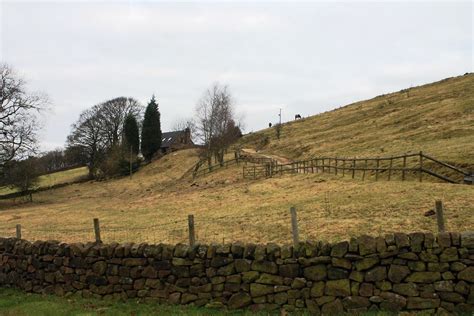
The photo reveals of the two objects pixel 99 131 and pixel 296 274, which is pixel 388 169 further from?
pixel 99 131

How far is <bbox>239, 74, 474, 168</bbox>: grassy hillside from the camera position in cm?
3528

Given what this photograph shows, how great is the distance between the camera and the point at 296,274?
359 inches

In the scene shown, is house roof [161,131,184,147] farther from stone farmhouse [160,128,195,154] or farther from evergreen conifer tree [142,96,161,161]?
evergreen conifer tree [142,96,161,161]

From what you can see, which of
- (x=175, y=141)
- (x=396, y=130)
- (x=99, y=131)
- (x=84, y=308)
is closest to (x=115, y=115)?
(x=99, y=131)

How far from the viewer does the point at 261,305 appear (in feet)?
30.3

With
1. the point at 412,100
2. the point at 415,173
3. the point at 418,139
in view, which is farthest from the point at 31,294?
the point at 412,100

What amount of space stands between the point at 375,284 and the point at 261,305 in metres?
2.40

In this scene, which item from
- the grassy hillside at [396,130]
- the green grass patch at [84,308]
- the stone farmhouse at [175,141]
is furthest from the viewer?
the stone farmhouse at [175,141]

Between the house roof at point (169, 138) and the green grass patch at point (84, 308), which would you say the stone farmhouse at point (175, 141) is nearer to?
the house roof at point (169, 138)

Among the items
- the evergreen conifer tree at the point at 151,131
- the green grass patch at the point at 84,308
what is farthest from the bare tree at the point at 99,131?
the green grass patch at the point at 84,308

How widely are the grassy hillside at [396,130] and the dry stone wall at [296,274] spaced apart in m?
17.3

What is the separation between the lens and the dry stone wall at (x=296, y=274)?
8312mm

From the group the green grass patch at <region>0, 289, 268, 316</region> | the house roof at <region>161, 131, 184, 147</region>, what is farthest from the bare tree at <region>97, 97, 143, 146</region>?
the green grass patch at <region>0, 289, 268, 316</region>

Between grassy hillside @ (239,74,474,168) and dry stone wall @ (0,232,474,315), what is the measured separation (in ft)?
56.9
